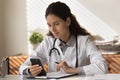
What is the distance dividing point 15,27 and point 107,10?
1.27 m

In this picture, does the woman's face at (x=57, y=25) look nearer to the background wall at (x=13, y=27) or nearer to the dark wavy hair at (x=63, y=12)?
the dark wavy hair at (x=63, y=12)

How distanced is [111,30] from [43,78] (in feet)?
6.49

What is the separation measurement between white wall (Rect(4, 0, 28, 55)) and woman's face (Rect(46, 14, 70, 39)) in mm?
1626

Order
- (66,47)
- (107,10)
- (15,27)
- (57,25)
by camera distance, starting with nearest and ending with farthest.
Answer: (57,25), (66,47), (107,10), (15,27)

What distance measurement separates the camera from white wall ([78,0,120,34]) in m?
3.51

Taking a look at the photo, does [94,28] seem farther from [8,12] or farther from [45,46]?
[45,46]

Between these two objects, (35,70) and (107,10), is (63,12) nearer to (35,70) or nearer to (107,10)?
(35,70)

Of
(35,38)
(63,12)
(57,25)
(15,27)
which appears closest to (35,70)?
(57,25)

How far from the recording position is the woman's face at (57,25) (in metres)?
2.03

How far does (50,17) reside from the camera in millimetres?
2045

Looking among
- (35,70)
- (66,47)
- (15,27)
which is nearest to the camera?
(35,70)

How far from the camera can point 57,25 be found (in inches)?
80.9

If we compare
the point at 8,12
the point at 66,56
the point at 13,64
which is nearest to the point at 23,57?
the point at 13,64

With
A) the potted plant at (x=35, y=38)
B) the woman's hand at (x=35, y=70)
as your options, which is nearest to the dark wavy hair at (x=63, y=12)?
the woman's hand at (x=35, y=70)
